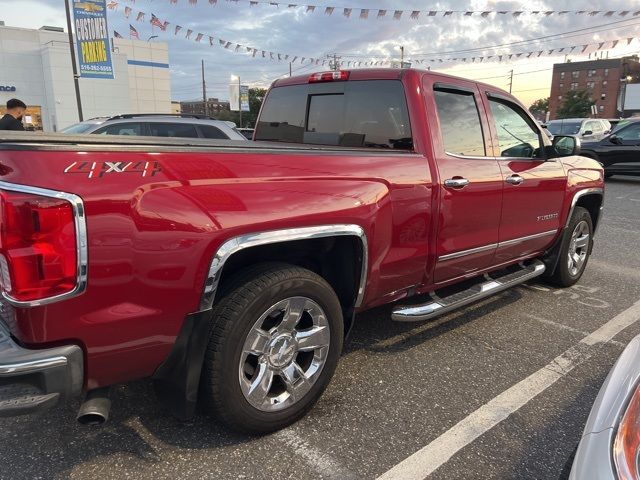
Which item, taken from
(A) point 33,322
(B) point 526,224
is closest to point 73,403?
(A) point 33,322

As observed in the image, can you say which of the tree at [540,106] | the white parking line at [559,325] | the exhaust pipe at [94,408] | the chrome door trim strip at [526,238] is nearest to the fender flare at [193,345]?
the exhaust pipe at [94,408]

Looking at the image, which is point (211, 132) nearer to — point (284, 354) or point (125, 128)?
point (125, 128)

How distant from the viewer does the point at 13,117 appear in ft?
25.4

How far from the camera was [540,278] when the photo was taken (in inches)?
204

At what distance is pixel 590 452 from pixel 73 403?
2.59 meters

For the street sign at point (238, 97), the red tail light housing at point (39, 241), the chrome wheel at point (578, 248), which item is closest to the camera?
the red tail light housing at point (39, 241)

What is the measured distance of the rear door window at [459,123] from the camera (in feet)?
11.1

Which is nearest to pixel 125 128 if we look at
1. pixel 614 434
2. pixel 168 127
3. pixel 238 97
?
pixel 168 127

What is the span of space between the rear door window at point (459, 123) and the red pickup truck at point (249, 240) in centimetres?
1

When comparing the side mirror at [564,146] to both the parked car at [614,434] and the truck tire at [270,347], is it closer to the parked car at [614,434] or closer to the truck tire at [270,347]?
the truck tire at [270,347]

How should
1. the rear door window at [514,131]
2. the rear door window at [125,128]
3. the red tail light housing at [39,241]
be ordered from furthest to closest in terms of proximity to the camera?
the rear door window at [125,128] → the rear door window at [514,131] → the red tail light housing at [39,241]

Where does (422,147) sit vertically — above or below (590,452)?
above

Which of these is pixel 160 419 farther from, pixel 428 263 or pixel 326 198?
pixel 428 263

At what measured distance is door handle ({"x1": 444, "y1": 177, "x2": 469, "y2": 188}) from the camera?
126 inches
